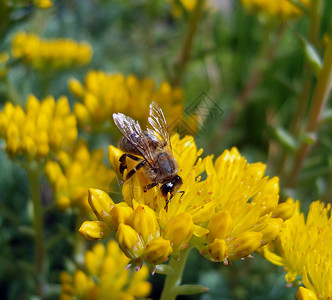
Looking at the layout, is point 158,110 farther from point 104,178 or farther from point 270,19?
point 270,19

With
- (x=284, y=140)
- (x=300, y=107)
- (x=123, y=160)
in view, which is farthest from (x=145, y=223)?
(x=300, y=107)

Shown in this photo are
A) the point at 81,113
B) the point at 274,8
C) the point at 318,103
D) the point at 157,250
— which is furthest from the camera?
the point at 274,8

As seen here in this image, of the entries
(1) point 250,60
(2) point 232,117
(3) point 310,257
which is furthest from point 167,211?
(1) point 250,60

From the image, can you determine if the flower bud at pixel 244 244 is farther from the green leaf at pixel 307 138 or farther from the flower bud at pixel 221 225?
the green leaf at pixel 307 138

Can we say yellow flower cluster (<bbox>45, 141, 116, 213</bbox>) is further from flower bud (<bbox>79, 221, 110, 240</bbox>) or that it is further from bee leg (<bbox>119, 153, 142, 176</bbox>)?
flower bud (<bbox>79, 221, 110, 240</bbox>)

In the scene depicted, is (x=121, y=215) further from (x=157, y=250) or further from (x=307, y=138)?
(x=307, y=138)

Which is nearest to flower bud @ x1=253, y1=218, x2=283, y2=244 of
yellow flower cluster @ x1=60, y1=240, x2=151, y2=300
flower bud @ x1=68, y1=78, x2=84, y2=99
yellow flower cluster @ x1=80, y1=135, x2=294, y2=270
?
yellow flower cluster @ x1=80, y1=135, x2=294, y2=270
